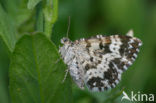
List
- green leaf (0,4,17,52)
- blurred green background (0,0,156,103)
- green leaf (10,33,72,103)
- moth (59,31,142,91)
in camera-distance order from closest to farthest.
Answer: green leaf (10,33,72,103) → green leaf (0,4,17,52) → moth (59,31,142,91) → blurred green background (0,0,156,103)

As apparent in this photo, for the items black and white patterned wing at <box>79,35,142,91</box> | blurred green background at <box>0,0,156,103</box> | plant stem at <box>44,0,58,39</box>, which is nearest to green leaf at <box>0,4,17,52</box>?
plant stem at <box>44,0,58,39</box>

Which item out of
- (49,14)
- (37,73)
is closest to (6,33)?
(49,14)

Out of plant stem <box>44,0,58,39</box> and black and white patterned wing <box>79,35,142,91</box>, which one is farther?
black and white patterned wing <box>79,35,142,91</box>

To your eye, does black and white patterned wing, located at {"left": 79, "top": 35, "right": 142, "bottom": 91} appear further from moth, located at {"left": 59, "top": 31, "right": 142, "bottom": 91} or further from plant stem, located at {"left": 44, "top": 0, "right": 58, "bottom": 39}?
plant stem, located at {"left": 44, "top": 0, "right": 58, "bottom": 39}

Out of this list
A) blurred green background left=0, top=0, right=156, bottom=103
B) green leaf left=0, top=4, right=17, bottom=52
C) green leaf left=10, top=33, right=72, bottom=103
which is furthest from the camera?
blurred green background left=0, top=0, right=156, bottom=103

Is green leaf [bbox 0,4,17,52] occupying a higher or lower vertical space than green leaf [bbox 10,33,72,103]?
higher

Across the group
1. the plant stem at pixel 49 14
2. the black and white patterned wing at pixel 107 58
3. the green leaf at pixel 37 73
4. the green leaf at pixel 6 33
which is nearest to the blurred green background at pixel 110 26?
the black and white patterned wing at pixel 107 58

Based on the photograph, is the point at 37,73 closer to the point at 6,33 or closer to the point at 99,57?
the point at 6,33
